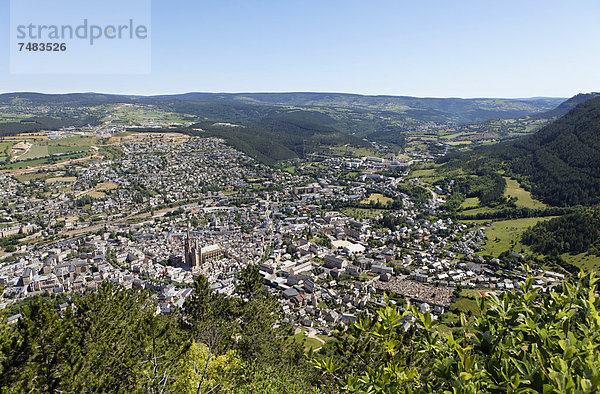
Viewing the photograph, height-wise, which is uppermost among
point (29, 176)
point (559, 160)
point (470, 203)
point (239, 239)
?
point (559, 160)

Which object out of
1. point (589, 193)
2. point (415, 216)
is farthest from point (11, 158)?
point (589, 193)

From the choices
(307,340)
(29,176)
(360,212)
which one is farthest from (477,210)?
(29,176)

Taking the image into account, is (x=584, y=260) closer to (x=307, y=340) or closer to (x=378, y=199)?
(x=307, y=340)

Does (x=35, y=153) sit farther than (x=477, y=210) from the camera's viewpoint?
Yes

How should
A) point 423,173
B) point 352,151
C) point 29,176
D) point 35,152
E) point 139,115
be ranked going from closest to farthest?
point 29,176, point 35,152, point 423,173, point 352,151, point 139,115

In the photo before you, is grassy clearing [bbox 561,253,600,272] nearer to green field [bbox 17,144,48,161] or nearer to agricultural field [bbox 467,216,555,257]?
agricultural field [bbox 467,216,555,257]

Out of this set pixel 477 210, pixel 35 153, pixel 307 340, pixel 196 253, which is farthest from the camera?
pixel 35 153

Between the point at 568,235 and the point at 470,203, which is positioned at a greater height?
the point at 470,203

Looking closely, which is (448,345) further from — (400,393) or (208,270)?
(208,270)
